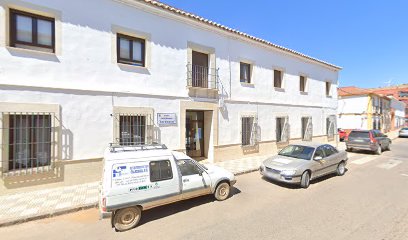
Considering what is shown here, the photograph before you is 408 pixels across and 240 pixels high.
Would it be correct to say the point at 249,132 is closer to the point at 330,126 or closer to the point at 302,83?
the point at 302,83

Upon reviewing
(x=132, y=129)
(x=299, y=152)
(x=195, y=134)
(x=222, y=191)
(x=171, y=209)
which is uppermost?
(x=132, y=129)

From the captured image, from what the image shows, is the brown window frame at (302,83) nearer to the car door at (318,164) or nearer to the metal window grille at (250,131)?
the metal window grille at (250,131)

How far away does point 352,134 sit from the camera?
1489cm

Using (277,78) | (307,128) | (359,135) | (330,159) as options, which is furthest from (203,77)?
(359,135)

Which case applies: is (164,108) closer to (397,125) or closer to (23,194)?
(23,194)

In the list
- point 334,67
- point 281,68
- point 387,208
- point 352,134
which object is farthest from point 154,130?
point 334,67

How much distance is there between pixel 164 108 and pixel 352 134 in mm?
13127


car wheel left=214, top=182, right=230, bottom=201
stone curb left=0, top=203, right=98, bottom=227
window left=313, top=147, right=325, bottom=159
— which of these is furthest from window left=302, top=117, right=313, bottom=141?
stone curb left=0, top=203, right=98, bottom=227

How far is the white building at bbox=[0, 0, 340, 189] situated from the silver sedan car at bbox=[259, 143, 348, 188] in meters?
3.31

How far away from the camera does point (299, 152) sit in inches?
334

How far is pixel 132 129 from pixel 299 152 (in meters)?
6.43

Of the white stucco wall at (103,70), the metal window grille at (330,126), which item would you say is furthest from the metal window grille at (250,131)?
the metal window grille at (330,126)

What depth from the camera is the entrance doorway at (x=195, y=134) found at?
10.8 metres

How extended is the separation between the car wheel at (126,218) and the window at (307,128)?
1386 cm
